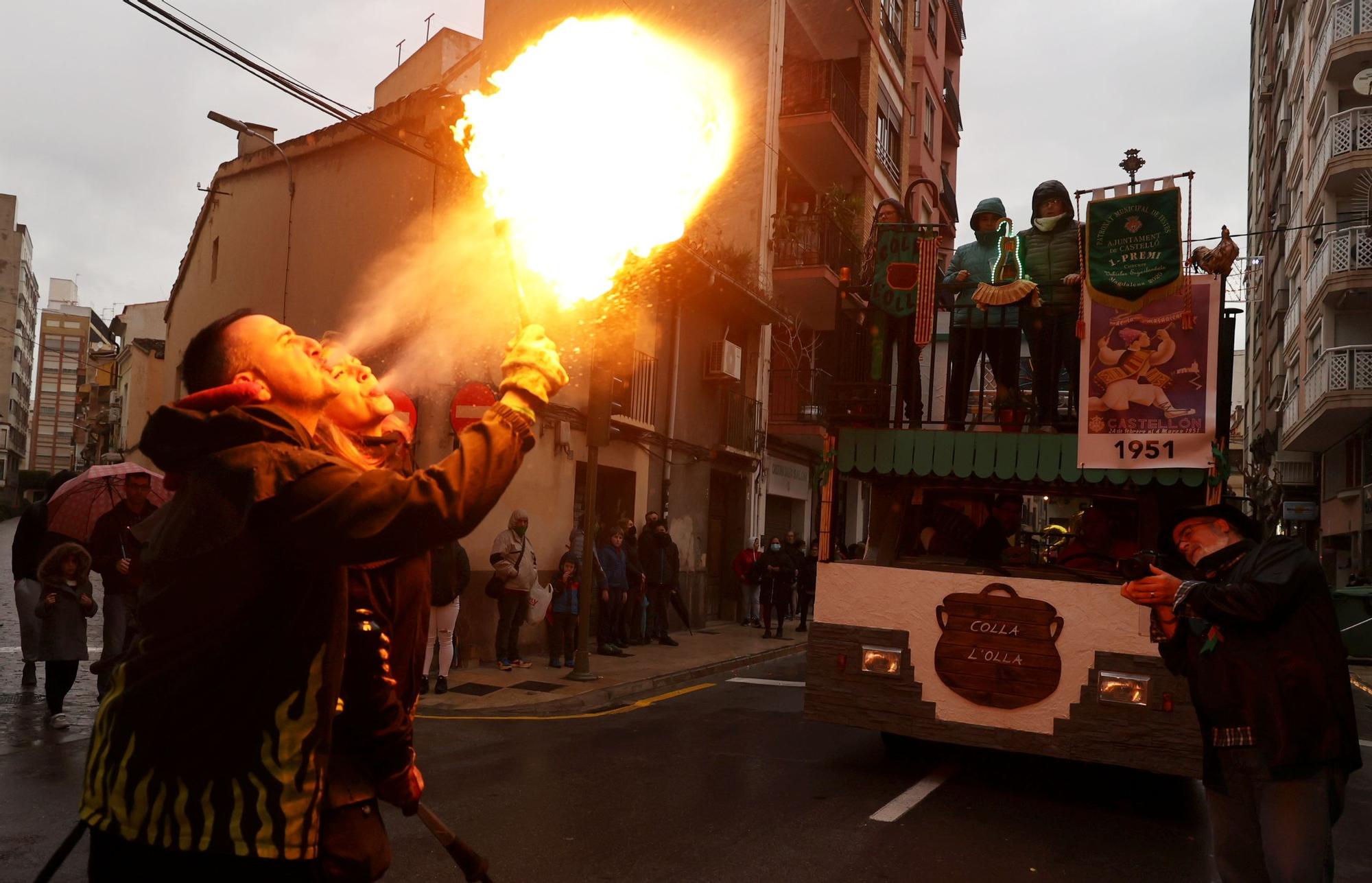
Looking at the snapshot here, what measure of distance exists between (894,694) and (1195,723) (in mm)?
1802

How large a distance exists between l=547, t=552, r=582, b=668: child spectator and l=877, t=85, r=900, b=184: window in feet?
60.3

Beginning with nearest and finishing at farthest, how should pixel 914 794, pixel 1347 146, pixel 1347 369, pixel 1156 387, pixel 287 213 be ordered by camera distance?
pixel 914 794 < pixel 1156 387 < pixel 287 213 < pixel 1347 369 < pixel 1347 146

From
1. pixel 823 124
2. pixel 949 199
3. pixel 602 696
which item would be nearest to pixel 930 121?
pixel 949 199

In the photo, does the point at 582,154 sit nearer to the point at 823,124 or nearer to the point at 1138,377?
the point at 1138,377

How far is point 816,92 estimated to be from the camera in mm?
23469

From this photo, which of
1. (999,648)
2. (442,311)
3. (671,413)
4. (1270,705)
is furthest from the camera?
(671,413)

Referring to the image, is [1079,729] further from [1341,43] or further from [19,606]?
[1341,43]

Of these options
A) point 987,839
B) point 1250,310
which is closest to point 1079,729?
point 987,839

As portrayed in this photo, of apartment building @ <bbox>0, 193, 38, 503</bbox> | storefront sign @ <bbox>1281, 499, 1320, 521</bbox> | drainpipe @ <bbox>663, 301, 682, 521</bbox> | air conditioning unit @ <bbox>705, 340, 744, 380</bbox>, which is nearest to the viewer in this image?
drainpipe @ <bbox>663, 301, 682, 521</bbox>

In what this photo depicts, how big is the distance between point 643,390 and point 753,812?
38.6 feet

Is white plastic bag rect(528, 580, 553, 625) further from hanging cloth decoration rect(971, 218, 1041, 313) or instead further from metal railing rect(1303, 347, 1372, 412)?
metal railing rect(1303, 347, 1372, 412)

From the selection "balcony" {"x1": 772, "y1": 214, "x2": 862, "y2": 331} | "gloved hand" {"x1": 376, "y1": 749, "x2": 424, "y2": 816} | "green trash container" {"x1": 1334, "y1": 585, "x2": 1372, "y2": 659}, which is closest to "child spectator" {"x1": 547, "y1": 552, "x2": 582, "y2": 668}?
"balcony" {"x1": 772, "y1": 214, "x2": 862, "y2": 331}

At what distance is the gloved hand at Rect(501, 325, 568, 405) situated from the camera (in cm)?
212

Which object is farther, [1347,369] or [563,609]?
[1347,369]
